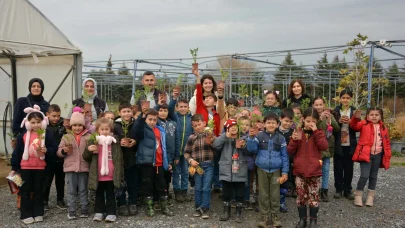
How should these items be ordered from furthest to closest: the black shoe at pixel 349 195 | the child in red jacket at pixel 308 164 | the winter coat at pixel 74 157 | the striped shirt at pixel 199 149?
the black shoe at pixel 349 195 < the striped shirt at pixel 199 149 < the winter coat at pixel 74 157 < the child in red jacket at pixel 308 164

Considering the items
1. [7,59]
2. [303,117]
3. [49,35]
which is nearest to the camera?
[303,117]

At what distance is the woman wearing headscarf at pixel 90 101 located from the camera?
221 inches

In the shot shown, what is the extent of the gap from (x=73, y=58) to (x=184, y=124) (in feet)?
12.5

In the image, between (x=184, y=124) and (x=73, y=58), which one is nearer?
(x=184, y=124)

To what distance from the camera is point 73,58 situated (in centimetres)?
827

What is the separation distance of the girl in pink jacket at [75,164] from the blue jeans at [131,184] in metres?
0.54

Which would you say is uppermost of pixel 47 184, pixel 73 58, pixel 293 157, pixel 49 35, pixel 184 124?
pixel 49 35

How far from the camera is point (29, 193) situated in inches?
200

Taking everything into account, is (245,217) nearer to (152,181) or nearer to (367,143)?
(152,181)

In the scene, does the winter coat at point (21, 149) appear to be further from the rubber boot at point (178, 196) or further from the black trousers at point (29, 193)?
the rubber boot at point (178, 196)

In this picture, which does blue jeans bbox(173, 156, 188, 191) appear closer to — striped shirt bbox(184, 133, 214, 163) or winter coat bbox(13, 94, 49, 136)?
striped shirt bbox(184, 133, 214, 163)

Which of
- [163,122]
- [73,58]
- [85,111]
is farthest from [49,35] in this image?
[163,122]

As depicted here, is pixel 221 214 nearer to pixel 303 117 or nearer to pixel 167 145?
pixel 167 145

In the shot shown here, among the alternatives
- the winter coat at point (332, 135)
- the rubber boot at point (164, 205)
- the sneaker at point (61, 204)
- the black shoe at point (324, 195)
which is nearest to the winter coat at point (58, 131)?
the sneaker at point (61, 204)
